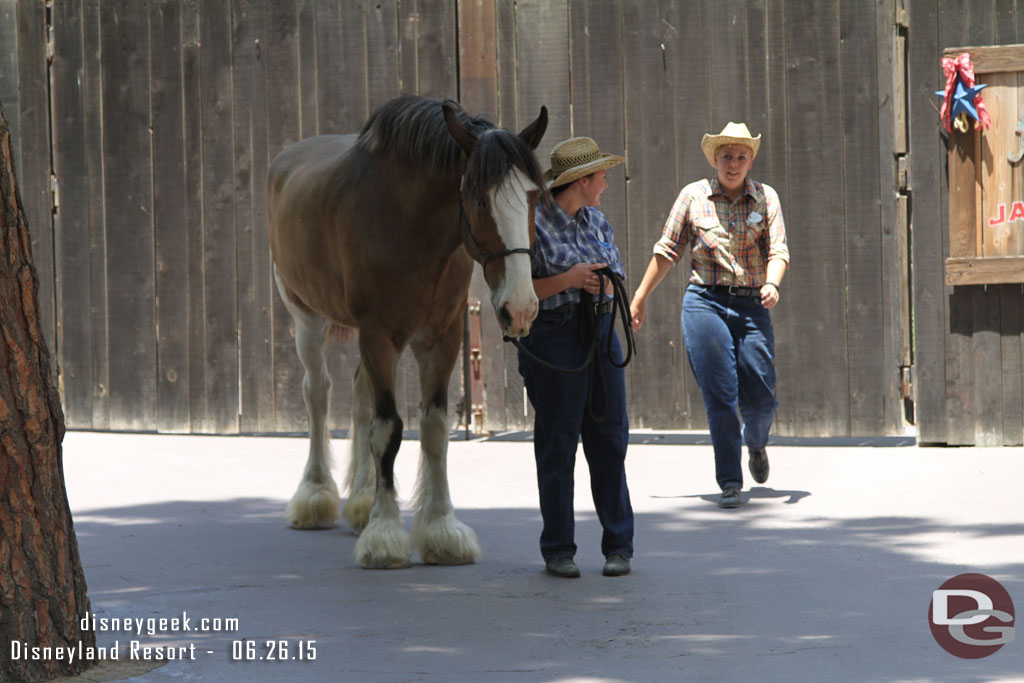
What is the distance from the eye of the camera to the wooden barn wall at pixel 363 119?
8141mm

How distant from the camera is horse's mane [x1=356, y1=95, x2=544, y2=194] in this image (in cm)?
461

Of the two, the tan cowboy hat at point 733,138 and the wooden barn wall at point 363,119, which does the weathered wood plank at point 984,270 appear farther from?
the tan cowboy hat at point 733,138

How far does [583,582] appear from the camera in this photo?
4.88m

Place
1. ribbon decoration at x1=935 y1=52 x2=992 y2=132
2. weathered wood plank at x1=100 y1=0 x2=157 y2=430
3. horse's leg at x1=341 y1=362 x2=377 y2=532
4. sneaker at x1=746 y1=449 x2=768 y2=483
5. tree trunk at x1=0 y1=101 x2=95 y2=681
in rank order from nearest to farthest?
tree trunk at x1=0 y1=101 x2=95 y2=681, horse's leg at x1=341 y1=362 x2=377 y2=532, sneaker at x1=746 y1=449 x2=768 y2=483, ribbon decoration at x1=935 y1=52 x2=992 y2=132, weathered wood plank at x1=100 y1=0 x2=157 y2=430

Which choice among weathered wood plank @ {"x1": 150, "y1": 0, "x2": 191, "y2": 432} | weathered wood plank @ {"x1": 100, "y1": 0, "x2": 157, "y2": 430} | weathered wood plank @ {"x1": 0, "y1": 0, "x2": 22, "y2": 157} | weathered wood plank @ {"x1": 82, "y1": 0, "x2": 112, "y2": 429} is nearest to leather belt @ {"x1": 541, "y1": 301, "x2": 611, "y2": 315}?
weathered wood plank @ {"x1": 150, "y1": 0, "x2": 191, "y2": 432}

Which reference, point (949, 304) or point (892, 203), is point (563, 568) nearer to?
point (949, 304)

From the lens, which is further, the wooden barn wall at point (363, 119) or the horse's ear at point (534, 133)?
the wooden barn wall at point (363, 119)

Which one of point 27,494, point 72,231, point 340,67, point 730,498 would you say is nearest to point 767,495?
point 730,498

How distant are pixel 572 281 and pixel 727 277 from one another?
1823mm

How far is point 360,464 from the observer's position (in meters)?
6.18

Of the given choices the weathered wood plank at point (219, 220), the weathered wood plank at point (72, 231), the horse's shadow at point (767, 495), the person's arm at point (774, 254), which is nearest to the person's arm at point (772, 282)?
the person's arm at point (774, 254)

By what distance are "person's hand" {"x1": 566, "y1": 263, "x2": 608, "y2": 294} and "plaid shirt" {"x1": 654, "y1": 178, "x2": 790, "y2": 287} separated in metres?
1.65

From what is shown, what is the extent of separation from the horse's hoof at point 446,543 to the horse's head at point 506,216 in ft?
3.62

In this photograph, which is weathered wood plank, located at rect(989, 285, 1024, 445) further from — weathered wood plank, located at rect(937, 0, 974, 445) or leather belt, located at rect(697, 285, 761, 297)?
leather belt, located at rect(697, 285, 761, 297)
